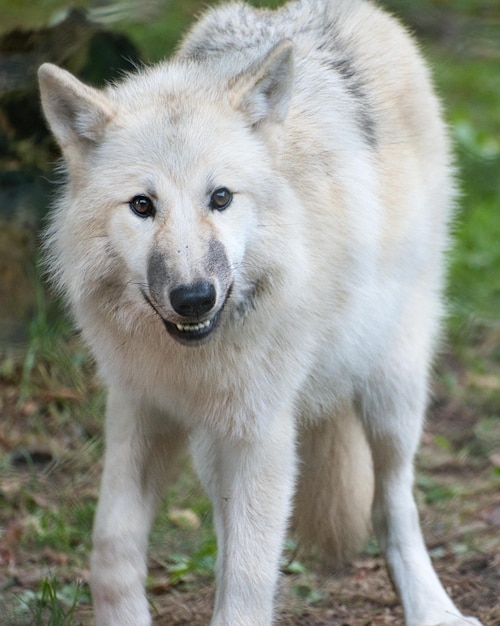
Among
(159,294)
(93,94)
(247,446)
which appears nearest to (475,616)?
(247,446)

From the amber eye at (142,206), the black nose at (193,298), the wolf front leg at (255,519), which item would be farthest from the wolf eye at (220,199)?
the wolf front leg at (255,519)

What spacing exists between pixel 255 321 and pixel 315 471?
3.70 feet

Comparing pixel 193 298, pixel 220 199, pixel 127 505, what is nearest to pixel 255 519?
pixel 127 505

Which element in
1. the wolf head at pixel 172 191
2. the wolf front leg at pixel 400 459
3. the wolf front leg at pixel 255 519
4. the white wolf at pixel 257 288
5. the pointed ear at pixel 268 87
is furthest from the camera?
the wolf front leg at pixel 400 459

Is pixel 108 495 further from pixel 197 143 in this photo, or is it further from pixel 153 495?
pixel 197 143

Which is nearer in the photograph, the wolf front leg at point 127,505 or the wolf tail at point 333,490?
the wolf front leg at point 127,505

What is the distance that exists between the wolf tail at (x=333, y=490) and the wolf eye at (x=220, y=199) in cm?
132

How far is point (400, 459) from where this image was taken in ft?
14.8

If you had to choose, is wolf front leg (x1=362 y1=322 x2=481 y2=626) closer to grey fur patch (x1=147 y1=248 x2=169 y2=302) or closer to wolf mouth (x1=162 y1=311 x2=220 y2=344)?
wolf mouth (x1=162 y1=311 x2=220 y2=344)

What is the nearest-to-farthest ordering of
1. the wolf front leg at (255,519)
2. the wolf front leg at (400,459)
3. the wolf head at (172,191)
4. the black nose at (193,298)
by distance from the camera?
the black nose at (193,298) → the wolf head at (172,191) → the wolf front leg at (255,519) → the wolf front leg at (400,459)

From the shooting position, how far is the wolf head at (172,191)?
3262 mm

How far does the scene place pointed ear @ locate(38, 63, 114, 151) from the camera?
11.4ft

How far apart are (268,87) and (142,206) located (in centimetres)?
62

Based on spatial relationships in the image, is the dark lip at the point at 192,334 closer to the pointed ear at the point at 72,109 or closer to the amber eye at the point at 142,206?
the amber eye at the point at 142,206
